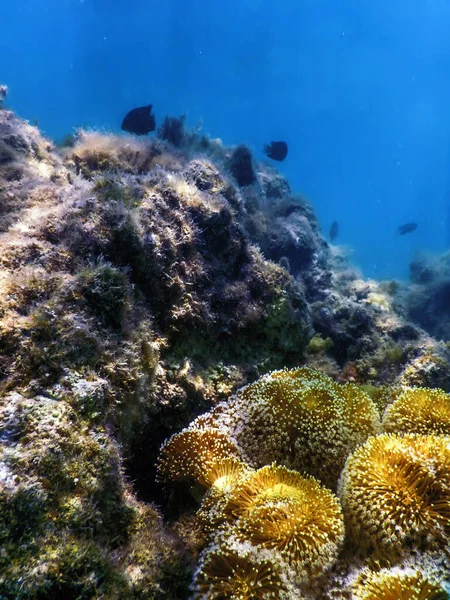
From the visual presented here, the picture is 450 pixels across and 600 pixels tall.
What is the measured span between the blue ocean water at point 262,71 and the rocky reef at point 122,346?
57943 mm

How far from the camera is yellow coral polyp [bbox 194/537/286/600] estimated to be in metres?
1.77

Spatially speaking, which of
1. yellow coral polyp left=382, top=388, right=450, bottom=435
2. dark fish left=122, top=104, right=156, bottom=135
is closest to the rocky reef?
yellow coral polyp left=382, top=388, right=450, bottom=435

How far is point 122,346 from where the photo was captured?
2711mm

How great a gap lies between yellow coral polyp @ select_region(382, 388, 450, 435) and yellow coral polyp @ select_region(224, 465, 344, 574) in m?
0.91

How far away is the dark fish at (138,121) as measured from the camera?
7.94 meters

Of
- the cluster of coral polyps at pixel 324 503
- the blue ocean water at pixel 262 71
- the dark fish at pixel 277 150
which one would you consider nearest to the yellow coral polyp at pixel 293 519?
the cluster of coral polyps at pixel 324 503

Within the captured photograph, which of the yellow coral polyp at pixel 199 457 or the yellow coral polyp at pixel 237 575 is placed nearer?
the yellow coral polyp at pixel 237 575

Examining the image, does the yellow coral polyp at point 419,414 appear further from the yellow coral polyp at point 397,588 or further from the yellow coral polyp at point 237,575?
the yellow coral polyp at point 237,575

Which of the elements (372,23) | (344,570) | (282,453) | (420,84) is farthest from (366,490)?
(420,84)

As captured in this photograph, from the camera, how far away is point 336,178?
134 metres

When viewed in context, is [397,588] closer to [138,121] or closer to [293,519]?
[293,519]

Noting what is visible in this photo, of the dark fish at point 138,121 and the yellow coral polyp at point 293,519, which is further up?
the dark fish at point 138,121

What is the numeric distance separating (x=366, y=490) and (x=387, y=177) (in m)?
164

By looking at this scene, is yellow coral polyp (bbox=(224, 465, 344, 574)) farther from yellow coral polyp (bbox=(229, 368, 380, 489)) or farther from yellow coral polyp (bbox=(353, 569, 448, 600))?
yellow coral polyp (bbox=(229, 368, 380, 489))
